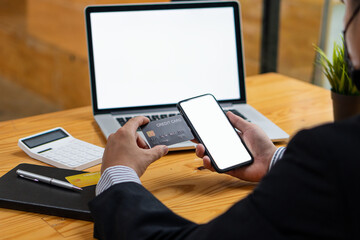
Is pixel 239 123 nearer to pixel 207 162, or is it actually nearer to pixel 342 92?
pixel 207 162

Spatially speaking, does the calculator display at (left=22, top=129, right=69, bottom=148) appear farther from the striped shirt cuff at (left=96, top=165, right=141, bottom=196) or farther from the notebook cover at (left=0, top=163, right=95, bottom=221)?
the striped shirt cuff at (left=96, top=165, right=141, bottom=196)

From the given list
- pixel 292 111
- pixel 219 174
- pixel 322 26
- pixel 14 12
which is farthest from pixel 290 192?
pixel 322 26

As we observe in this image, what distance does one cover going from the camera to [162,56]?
4.25 ft

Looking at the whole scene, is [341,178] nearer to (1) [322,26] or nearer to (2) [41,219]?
(2) [41,219]

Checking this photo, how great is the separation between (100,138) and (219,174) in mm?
342

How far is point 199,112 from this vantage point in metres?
1.03

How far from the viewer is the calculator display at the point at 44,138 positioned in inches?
43.6

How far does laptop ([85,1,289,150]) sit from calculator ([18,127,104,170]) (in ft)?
0.35

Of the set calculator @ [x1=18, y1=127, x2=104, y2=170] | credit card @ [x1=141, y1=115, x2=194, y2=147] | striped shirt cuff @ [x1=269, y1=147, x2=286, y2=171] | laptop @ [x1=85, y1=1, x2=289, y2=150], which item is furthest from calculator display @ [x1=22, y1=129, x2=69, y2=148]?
striped shirt cuff @ [x1=269, y1=147, x2=286, y2=171]

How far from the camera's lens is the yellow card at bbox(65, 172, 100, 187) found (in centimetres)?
93

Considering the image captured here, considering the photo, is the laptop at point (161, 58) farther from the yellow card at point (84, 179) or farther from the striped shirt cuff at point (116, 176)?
the striped shirt cuff at point (116, 176)

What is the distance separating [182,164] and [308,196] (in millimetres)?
564

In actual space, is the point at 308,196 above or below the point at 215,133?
above

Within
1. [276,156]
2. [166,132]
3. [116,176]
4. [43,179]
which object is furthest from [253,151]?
[43,179]
